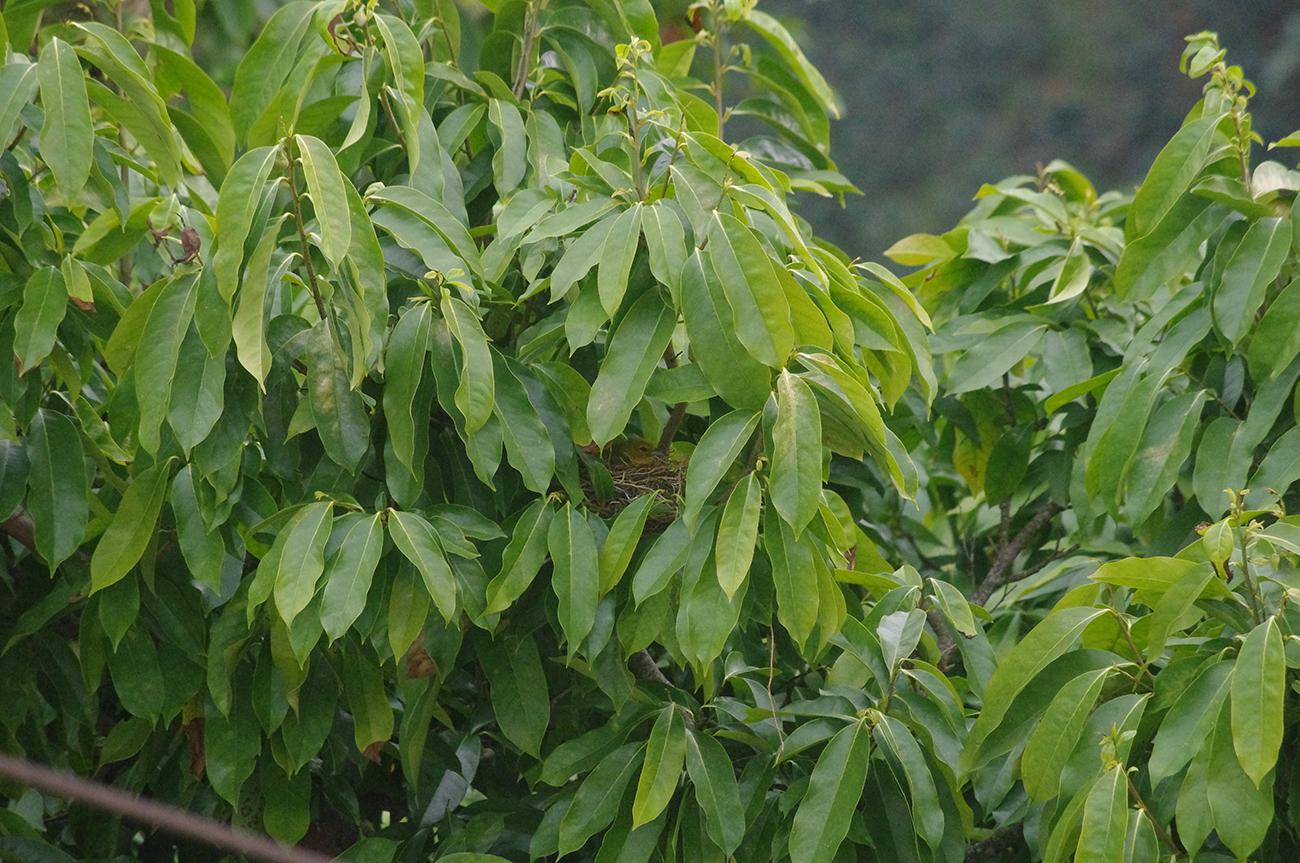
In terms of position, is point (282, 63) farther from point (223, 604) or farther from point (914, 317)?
point (914, 317)

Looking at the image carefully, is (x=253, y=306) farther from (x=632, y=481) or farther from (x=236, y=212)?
(x=632, y=481)

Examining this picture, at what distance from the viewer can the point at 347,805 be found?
4.36 feet

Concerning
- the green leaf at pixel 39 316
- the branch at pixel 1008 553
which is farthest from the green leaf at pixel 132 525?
the branch at pixel 1008 553

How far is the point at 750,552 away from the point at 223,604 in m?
0.51

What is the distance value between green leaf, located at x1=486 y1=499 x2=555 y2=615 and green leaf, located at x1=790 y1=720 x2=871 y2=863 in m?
0.25

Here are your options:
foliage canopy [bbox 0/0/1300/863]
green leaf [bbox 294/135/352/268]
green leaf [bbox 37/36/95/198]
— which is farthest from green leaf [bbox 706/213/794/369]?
green leaf [bbox 37/36/95/198]

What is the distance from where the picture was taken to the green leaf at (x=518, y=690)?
3.81 feet

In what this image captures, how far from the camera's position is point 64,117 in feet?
3.53

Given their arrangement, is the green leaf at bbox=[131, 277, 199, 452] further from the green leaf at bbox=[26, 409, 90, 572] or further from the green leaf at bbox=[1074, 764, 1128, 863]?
the green leaf at bbox=[1074, 764, 1128, 863]

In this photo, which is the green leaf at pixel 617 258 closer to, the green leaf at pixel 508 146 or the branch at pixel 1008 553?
the green leaf at pixel 508 146

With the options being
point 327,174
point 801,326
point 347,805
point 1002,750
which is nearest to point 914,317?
point 801,326

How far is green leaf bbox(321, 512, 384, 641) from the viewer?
99 cm

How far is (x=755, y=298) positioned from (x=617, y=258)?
100 mm

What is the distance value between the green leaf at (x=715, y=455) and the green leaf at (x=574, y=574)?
0.29 feet
